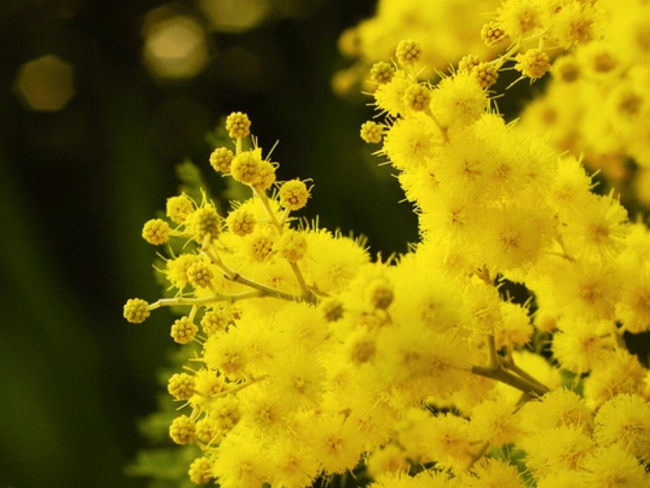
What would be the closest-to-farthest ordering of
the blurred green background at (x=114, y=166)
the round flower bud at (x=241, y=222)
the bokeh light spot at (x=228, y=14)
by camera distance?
1. the round flower bud at (x=241, y=222)
2. the blurred green background at (x=114, y=166)
3. the bokeh light spot at (x=228, y=14)

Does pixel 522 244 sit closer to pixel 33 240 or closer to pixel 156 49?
pixel 33 240

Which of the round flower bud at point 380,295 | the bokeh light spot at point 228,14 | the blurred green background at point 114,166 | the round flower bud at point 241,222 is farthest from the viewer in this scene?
the bokeh light spot at point 228,14

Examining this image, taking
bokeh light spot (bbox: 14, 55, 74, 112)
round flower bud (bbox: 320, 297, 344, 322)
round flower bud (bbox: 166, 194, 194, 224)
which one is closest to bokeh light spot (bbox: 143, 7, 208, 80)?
bokeh light spot (bbox: 14, 55, 74, 112)

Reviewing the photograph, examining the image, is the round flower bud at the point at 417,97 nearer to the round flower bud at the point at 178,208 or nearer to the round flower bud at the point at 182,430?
the round flower bud at the point at 178,208

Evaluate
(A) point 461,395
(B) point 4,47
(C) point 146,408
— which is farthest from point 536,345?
(B) point 4,47

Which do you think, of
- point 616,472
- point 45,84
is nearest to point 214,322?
point 616,472

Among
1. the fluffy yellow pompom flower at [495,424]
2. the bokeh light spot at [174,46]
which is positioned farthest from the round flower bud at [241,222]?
the bokeh light spot at [174,46]

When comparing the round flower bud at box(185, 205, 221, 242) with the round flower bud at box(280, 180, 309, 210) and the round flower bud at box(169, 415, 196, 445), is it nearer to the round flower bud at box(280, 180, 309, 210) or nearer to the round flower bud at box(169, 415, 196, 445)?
the round flower bud at box(280, 180, 309, 210)
